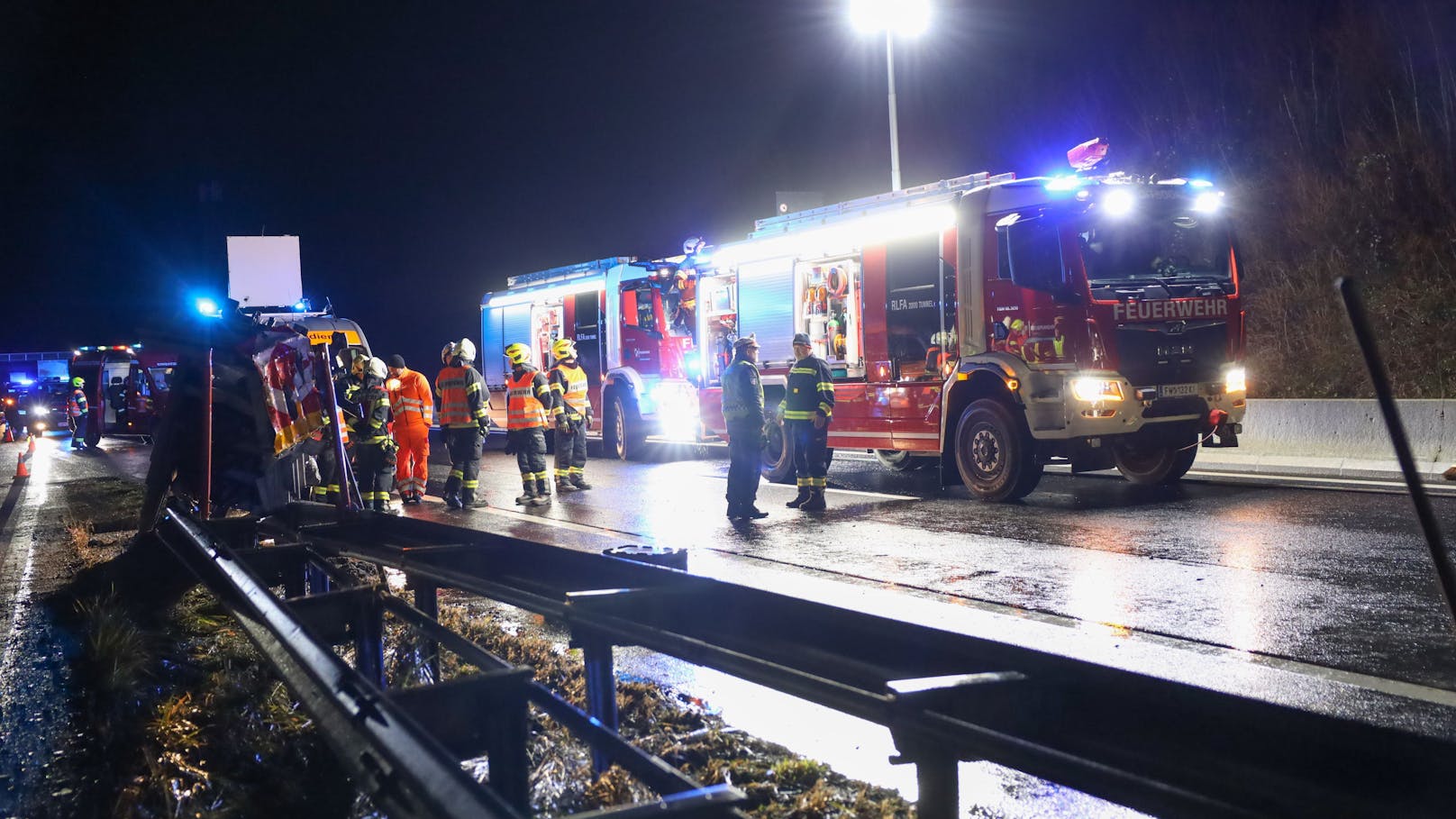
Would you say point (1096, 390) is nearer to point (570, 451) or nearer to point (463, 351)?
point (570, 451)

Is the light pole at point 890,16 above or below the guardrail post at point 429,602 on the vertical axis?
above

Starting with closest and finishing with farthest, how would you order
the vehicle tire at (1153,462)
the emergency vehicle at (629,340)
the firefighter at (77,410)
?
the vehicle tire at (1153,462) < the emergency vehicle at (629,340) < the firefighter at (77,410)

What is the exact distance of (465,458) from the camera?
1273cm

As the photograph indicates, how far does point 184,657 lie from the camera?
573 cm

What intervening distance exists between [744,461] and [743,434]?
0.25 m

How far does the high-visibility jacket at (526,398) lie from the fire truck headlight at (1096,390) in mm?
5613

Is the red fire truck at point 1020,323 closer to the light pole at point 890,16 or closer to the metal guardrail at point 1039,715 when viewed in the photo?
the light pole at point 890,16

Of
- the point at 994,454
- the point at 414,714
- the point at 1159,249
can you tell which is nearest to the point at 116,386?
the point at 994,454

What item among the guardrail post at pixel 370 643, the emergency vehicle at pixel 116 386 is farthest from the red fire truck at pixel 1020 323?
the emergency vehicle at pixel 116 386

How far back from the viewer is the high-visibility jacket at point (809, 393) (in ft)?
36.8

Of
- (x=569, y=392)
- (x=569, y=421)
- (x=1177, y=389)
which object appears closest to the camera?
(x=1177, y=389)

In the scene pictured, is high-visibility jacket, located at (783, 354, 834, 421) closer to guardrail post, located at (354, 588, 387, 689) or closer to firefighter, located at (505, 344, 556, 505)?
firefighter, located at (505, 344, 556, 505)

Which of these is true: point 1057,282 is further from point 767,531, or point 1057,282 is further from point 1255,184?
point 1255,184

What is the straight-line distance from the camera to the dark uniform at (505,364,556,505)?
12.8 metres
